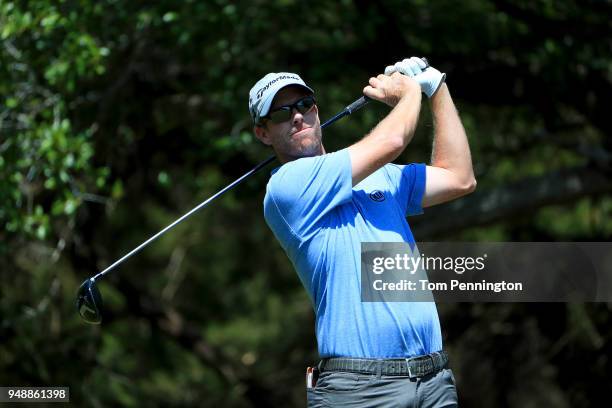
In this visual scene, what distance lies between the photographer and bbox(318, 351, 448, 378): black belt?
11.0 feet

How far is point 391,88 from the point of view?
3744 mm

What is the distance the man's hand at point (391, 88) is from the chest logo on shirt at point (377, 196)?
33 centimetres

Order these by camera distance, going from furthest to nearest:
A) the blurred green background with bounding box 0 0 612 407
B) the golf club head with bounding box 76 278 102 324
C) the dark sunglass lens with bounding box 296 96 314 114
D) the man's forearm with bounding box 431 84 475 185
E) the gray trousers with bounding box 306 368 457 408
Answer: the blurred green background with bounding box 0 0 612 407 < the golf club head with bounding box 76 278 102 324 < the man's forearm with bounding box 431 84 475 185 < the dark sunglass lens with bounding box 296 96 314 114 < the gray trousers with bounding box 306 368 457 408

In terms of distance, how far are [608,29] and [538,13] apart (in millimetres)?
489

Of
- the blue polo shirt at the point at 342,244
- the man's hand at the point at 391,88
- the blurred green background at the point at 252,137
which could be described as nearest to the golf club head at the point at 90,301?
the blue polo shirt at the point at 342,244

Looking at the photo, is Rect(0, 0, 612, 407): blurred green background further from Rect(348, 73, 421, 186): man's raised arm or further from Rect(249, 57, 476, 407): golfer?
Result: Rect(348, 73, 421, 186): man's raised arm

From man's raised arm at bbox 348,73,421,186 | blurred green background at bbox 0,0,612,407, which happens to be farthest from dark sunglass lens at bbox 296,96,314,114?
blurred green background at bbox 0,0,612,407

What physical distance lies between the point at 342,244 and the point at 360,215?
0.42 feet

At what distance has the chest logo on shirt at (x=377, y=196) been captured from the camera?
3.59m

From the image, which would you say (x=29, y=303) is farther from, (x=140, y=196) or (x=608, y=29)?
(x=608, y=29)

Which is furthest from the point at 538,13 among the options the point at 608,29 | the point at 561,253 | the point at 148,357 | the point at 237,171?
the point at 148,357

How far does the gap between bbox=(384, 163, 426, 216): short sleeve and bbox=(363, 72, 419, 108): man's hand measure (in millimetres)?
230

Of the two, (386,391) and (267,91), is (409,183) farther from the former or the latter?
(386,391)

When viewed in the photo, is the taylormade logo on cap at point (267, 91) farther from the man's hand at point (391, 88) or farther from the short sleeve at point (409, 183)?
the short sleeve at point (409, 183)
